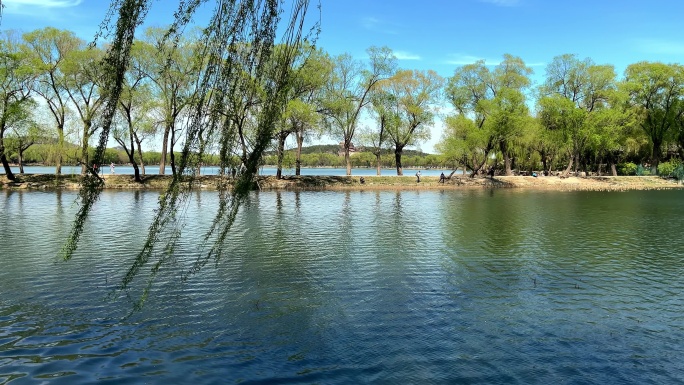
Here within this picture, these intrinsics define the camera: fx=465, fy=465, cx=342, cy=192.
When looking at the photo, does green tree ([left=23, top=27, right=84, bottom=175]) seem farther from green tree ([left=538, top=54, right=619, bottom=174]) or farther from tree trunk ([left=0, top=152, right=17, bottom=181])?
green tree ([left=538, top=54, right=619, bottom=174])

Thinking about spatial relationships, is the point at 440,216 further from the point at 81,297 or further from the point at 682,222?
the point at 81,297

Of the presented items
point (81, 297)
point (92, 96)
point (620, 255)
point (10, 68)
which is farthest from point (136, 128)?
point (620, 255)

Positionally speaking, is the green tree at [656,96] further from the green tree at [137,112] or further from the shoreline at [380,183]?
the green tree at [137,112]

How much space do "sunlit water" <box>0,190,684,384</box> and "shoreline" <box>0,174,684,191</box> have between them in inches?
1436

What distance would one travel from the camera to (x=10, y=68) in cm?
5144

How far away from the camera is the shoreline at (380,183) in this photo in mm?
56500

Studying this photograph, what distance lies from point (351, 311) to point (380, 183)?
55128 millimetres

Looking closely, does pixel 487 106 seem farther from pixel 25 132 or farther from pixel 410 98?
pixel 25 132

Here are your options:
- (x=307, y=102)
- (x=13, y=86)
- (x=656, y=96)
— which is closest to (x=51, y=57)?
(x=13, y=86)

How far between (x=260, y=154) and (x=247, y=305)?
268 inches

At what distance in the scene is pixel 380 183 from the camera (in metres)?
66.9

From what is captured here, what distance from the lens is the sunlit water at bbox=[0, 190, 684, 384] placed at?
9016mm

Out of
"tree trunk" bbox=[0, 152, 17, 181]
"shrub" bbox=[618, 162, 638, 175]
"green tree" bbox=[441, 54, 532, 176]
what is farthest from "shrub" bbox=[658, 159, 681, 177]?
"tree trunk" bbox=[0, 152, 17, 181]

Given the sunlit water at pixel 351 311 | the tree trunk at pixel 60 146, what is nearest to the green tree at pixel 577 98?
the sunlit water at pixel 351 311
